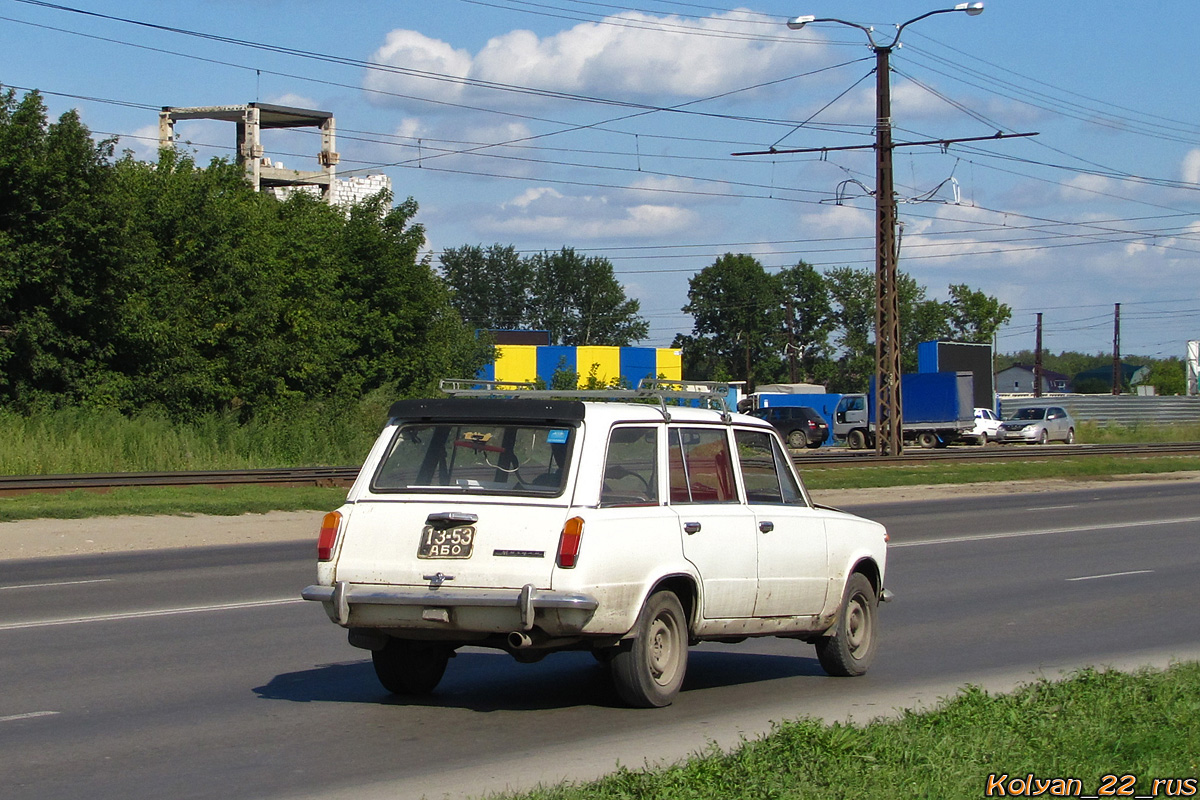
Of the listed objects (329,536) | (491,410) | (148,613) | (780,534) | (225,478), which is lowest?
(148,613)

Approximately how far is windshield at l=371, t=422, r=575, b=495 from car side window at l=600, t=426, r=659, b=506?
0.29 meters

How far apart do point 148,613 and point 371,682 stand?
4.02 meters

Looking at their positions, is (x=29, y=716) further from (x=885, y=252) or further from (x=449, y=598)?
(x=885, y=252)

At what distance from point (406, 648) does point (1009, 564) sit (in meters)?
10.4

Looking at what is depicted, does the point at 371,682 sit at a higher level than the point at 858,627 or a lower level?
lower

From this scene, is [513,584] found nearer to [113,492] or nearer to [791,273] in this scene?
[113,492]

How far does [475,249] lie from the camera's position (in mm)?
149625

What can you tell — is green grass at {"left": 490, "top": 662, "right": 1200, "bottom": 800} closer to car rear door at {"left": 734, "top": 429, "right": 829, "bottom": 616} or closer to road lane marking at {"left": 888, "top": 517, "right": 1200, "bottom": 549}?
car rear door at {"left": 734, "top": 429, "right": 829, "bottom": 616}

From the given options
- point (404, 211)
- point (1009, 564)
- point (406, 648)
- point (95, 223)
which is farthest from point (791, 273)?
point (406, 648)

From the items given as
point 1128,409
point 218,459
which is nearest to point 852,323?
point 1128,409

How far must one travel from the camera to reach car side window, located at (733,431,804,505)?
27.6 feet

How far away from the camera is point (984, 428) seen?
57281 mm

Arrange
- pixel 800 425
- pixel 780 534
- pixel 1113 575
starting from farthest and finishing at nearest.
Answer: pixel 800 425 → pixel 1113 575 → pixel 780 534

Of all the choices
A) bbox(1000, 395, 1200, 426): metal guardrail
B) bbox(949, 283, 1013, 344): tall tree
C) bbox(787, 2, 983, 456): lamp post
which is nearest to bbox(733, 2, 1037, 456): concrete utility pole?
bbox(787, 2, 983, 456): lamp post
